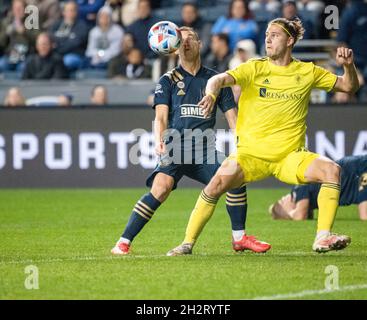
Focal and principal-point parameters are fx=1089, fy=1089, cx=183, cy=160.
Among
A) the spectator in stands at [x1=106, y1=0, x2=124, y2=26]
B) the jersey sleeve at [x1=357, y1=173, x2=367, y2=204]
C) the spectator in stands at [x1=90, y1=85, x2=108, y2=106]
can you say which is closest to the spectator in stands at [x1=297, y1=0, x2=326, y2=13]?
the spectator in stands at [x1=106, y1=0, x2=124, y2=26]

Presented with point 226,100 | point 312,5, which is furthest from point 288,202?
point 312,5

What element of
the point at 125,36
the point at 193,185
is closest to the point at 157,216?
the point at 193,185

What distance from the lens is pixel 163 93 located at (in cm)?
1021

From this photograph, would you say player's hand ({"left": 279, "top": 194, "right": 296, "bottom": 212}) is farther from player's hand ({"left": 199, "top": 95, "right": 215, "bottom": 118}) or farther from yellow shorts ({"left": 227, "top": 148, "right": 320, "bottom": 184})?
player's hand ({"left": 199, "top": 95, "right": 215, "bottom": 118})

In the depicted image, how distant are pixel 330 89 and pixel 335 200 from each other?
1.09 m

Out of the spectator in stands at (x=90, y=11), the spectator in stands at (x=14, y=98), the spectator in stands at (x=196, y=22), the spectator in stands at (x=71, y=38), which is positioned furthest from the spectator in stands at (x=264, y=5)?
the spectator in stands at (x=14, y=98)

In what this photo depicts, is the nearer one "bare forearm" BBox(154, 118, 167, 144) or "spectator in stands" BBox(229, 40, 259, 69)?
"bare forearm" BBox(154, 118, 167, 144)

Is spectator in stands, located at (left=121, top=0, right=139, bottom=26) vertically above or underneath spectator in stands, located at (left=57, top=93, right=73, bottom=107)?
above

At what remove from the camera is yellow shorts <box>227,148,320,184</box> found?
9.55 metres

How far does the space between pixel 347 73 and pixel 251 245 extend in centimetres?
185

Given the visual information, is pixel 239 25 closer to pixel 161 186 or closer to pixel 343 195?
pixel 343 195

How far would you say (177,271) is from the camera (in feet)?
29.1

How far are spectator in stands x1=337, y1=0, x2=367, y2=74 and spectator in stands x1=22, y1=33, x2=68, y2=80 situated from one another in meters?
5.24
